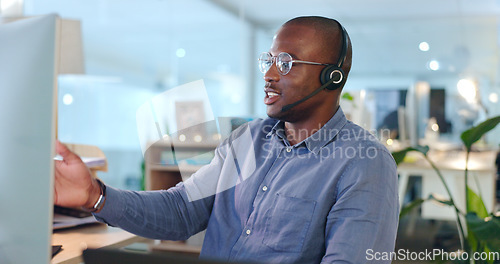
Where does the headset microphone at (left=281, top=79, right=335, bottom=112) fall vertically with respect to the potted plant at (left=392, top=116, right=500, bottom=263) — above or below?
above

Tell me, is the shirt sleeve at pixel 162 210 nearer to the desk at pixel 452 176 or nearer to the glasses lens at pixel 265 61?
the glasses lens at pixel 265 61

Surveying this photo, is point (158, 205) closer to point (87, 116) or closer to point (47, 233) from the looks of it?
point (47, 233)

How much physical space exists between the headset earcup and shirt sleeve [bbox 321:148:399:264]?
0.18 meters

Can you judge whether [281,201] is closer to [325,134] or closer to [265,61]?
[325,134]

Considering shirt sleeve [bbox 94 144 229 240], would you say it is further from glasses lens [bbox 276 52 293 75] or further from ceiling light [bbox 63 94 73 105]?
ceiling light [bbox 63 94 73 105]

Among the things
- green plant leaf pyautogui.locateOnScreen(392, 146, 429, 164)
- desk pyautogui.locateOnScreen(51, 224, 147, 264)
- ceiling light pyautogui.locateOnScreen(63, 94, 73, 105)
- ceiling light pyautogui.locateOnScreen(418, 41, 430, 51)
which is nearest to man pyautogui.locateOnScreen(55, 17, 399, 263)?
desk pyautogui.locateOnScreen(51, 224, 147, 264)

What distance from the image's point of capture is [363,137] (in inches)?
40.3

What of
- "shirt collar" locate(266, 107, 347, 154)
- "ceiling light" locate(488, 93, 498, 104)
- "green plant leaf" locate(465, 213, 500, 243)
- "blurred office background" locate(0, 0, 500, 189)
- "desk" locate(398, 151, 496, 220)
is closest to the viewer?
"shirt collar" locate(266, 107, 347, 154)

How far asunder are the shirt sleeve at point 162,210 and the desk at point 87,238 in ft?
0.32

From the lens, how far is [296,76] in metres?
1.06

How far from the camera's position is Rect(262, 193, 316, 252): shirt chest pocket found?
97cm

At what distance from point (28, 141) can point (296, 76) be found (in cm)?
60

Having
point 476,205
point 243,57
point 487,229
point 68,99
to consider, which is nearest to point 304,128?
point 487,229

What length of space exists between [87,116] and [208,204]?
12.7ft
